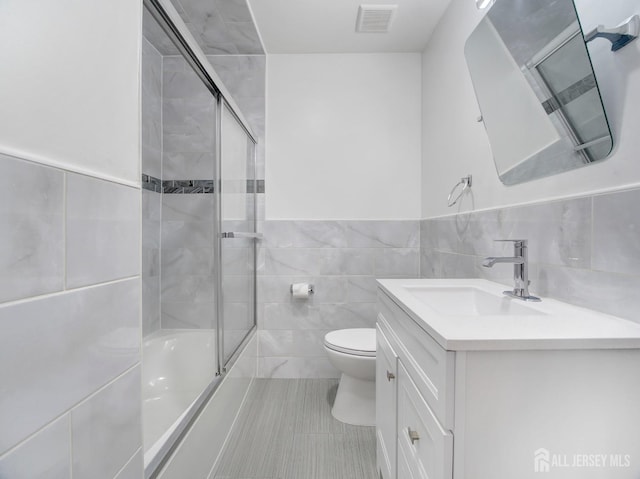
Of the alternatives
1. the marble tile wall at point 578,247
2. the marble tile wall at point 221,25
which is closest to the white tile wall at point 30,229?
the marble tile wall at point 578,247

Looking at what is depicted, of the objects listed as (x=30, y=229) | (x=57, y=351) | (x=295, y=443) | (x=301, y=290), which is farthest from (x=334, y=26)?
(x=295, y=443)

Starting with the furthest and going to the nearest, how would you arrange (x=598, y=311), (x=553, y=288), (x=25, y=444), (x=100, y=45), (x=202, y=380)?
(x=202, y=380), (x=553, y=288), (x=598, y=311), (x=100, y=45), (x=25, y=444)

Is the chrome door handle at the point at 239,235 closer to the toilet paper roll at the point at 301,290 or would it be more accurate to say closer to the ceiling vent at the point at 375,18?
the toilet paper roll at the point at 301,290

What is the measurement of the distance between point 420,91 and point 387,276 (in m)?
1.37

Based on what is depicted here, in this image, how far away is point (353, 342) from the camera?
1.74 meters

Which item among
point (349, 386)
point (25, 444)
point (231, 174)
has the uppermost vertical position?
point (231, 174)

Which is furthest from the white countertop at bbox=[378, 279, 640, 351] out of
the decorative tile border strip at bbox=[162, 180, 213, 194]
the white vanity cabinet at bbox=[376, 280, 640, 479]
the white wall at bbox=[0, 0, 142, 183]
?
the decorative tile border strip at bbox=[162, 180, 213, 194]

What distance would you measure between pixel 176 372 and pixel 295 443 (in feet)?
2.62

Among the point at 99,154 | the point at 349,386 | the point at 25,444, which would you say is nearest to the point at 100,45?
the point at 99,154

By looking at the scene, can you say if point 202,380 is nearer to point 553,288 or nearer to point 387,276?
point 387,276

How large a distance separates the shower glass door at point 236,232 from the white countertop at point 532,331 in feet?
3.74

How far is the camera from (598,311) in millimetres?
794

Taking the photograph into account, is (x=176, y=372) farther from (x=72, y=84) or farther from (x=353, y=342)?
(x=72, y=84)

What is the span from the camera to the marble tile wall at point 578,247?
72 centimetres
